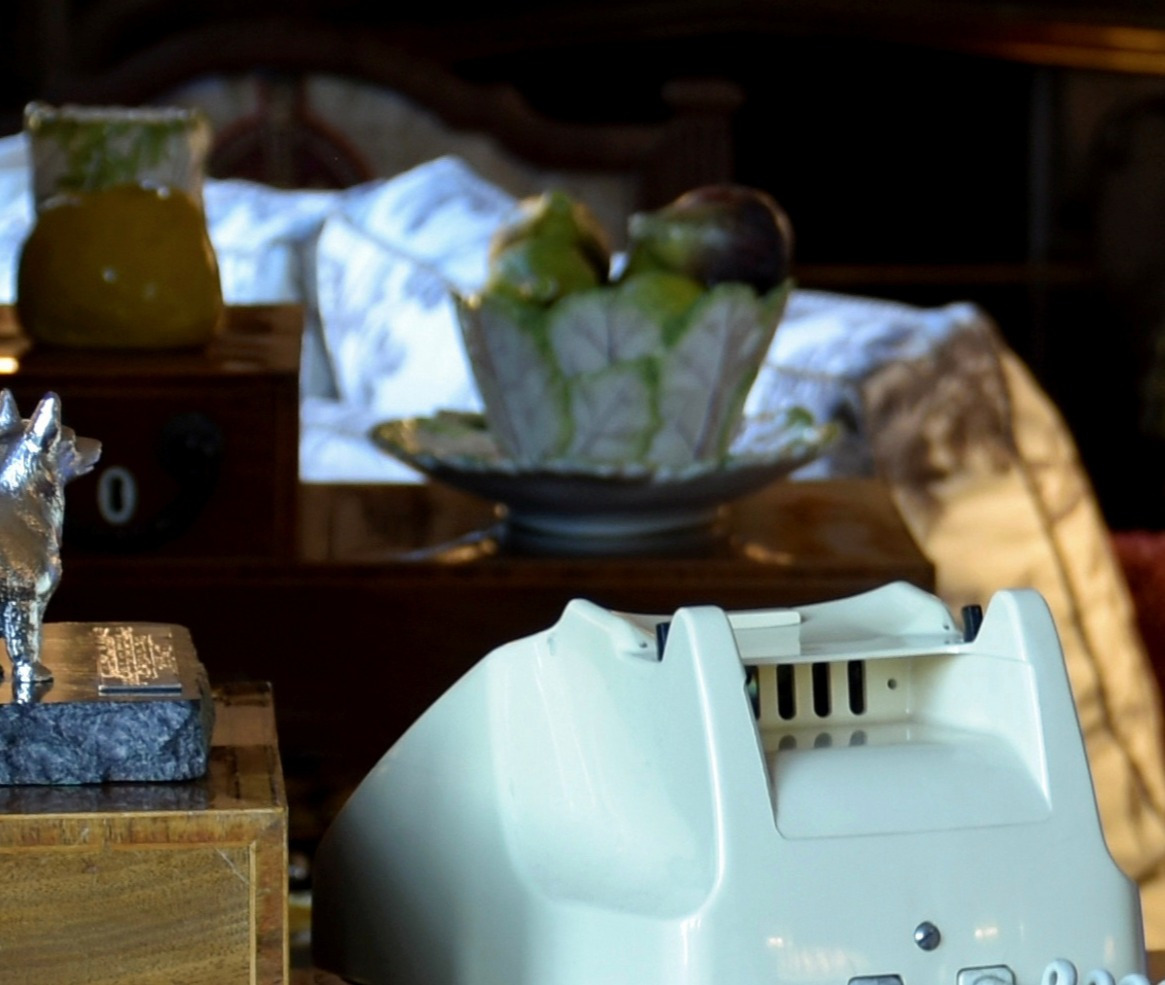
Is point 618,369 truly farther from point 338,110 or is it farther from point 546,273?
point 338,110

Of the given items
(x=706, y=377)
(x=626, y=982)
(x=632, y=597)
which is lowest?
(x=626, y=982)

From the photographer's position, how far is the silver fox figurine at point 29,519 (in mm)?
517

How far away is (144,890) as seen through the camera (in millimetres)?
492

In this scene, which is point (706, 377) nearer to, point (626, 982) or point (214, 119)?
point (626, 982)

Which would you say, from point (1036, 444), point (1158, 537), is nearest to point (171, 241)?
point (1036, 444)

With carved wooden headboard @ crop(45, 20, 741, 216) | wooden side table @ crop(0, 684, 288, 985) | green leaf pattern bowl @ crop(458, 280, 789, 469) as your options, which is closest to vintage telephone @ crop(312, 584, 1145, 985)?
wooden side table @ crop(0, 684, 288, 985)

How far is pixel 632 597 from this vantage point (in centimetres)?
106

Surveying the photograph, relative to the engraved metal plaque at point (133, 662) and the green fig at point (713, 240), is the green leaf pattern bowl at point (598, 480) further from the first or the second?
the engraved metal plaque at point (133, 662)

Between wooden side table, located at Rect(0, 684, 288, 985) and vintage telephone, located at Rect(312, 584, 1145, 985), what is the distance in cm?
8

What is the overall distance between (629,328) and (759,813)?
0.54m

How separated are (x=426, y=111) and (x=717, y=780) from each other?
2659 mm

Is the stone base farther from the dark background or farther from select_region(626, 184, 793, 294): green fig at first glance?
the dark background

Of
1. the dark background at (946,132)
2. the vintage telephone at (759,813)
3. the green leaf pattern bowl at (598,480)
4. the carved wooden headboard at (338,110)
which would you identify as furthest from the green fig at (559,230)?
the dark background at (946,132)

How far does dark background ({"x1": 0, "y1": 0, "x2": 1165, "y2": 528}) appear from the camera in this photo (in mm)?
3633
